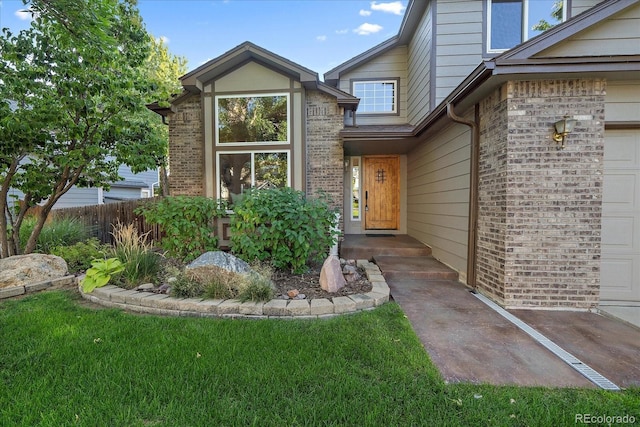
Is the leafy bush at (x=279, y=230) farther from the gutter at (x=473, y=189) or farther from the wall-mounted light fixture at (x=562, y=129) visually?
the wall-mounted light fixture at (x=562, y=129)

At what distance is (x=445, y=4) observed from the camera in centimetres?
667

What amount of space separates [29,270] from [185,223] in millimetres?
2258

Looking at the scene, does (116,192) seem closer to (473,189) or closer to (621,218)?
(473,189)

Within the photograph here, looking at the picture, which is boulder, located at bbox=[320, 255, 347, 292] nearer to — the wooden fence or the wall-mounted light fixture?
the wall-mounted light fixture

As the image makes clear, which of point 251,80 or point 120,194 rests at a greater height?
point 251,80

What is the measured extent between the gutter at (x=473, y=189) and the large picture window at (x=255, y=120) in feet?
12.5

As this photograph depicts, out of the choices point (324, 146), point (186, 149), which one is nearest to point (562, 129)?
point (324, 146)

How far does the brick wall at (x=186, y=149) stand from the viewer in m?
7.32

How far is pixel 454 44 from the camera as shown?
673 cm

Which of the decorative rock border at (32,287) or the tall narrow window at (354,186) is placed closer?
the decorative rock border at (32,287)

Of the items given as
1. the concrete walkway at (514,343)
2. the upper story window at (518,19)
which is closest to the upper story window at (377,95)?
the upper story window at (518,19)

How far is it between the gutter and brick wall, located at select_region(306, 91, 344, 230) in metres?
2.97

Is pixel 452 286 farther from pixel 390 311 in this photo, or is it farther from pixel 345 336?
pixel 345 336

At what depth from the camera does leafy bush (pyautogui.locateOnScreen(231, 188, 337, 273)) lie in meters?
4.61
